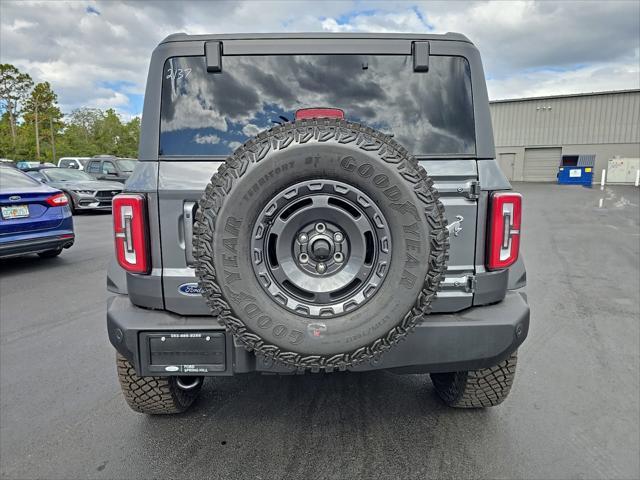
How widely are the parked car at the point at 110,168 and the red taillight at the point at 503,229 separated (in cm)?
1550

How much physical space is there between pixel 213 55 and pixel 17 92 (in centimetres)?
6731

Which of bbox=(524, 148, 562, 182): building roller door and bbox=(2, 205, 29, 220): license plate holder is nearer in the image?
bbox=(2, 205, 29, 220): license plate holder

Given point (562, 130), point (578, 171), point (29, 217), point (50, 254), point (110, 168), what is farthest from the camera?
point (562, 130)

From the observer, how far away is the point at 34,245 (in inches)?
257

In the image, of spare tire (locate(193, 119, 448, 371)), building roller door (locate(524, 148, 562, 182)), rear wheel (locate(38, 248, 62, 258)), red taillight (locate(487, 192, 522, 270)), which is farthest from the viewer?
building roller door (locate(524, 148, 562, 182))

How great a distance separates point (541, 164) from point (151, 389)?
4474 centimetres

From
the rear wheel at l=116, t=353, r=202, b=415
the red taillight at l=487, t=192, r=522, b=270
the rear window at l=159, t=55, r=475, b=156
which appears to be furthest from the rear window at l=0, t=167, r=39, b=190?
the red taillight at l=487, t=192, r=522, b=270

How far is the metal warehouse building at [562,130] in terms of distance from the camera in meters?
37.8

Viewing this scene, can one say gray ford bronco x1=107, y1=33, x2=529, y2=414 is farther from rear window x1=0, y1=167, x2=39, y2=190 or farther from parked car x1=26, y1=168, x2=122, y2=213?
parked car x1=26, y1=168, x2=122, y2=213

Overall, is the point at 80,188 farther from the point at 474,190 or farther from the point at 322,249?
the point at 474,190

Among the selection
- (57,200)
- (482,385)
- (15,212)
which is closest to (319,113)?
(482,385)

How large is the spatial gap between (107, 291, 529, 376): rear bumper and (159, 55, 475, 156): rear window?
2.84ft

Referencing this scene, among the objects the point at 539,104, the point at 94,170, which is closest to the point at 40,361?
the point at 94,170

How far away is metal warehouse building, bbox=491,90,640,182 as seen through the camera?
124ft
